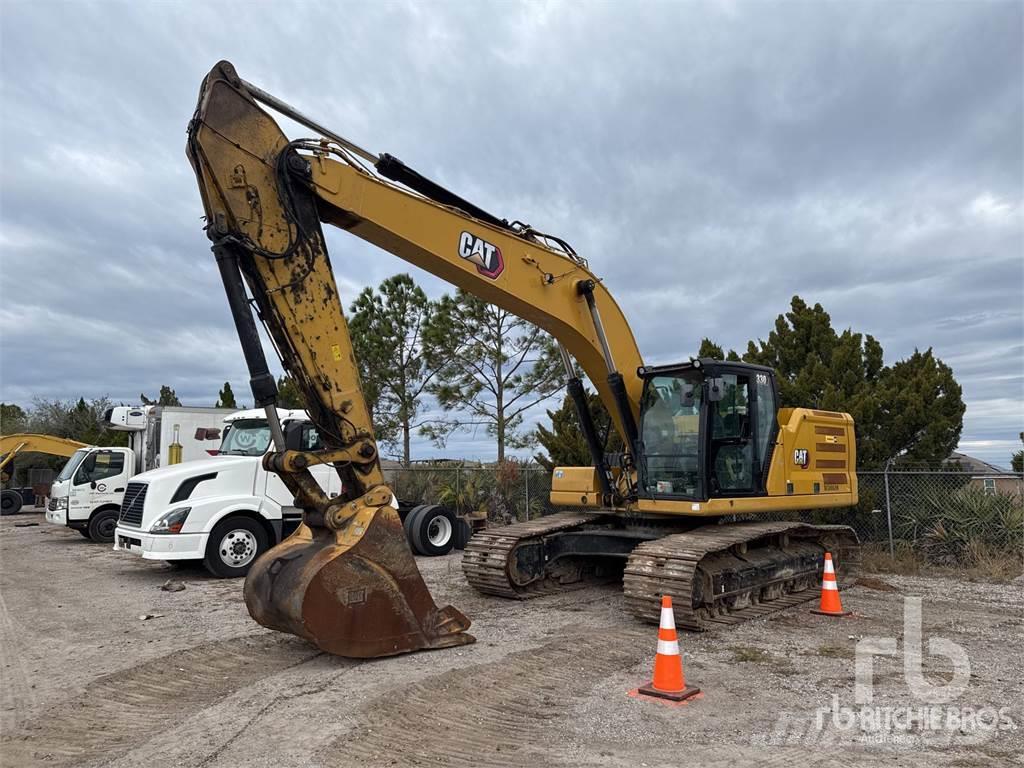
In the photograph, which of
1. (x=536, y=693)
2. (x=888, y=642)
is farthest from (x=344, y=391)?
(x=888, y=642)

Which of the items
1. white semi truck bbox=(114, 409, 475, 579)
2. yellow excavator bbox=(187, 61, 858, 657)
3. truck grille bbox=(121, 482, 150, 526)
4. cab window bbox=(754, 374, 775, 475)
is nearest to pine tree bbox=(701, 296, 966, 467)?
yellow excavator bbox=(187, 61, 858, 657)

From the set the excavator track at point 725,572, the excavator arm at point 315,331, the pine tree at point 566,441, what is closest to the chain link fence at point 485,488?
the pine tree at point 566,441

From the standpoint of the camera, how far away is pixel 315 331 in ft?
19.9

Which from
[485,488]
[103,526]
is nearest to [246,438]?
[103,526]

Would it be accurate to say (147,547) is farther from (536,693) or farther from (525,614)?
(536,693)

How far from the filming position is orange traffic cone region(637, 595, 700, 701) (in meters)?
5.19

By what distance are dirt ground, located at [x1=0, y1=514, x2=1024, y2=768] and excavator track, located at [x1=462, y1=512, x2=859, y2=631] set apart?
0.29m

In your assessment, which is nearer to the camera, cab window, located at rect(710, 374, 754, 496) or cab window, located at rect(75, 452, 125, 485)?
cab window, located at rect(710, 374, 754, 496)

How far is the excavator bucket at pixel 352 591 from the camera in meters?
5.54

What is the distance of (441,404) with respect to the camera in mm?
22484

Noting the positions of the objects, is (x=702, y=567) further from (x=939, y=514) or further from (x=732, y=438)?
(x=939, y=514)

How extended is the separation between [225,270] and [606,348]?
13.6 ft

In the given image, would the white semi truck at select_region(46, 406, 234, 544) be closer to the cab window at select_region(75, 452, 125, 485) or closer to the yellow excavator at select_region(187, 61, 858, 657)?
the cab window at select_region(75, 452, 125, 485)

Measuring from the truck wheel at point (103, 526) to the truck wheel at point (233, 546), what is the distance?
7001mm
